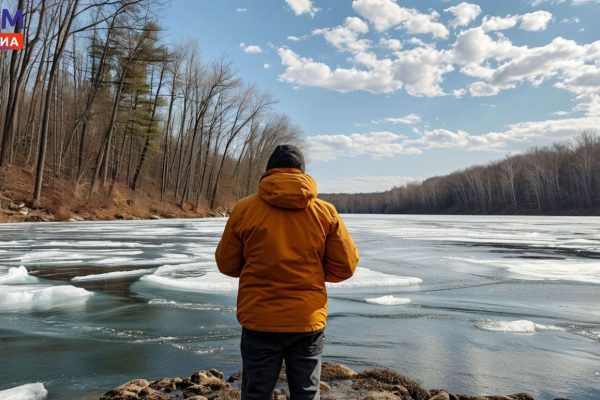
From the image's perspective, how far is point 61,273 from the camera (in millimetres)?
8312

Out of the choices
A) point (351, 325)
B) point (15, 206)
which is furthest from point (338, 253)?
point (15, 206)

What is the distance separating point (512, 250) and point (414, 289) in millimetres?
8026

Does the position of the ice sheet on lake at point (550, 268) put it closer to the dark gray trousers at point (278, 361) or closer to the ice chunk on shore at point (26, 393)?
the dark gray trousers at point (278, 361)

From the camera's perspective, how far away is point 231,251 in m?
2.34

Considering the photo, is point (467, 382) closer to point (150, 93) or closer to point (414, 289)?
point (414, 289)

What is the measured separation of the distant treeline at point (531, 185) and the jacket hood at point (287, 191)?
88.2m

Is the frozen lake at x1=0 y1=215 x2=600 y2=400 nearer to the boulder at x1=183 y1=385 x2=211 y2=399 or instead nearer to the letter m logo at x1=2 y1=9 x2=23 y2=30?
the boulder at x1=183 y1=385 x2=211 y2=399

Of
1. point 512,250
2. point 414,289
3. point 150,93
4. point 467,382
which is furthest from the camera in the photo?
point 150,93

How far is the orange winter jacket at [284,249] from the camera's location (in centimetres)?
219

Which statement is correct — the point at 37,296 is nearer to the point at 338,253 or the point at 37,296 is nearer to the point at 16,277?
the point at 16,277

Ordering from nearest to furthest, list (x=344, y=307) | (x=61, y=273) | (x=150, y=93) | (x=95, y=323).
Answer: (x=95, y=323) < (x=344, y=307) < (x=61, y=273) < (x=150, y=93)

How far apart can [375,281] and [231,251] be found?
598cm

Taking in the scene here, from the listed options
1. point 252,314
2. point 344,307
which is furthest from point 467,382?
point 344,307

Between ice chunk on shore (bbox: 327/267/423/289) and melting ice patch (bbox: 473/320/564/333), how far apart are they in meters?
2.54
